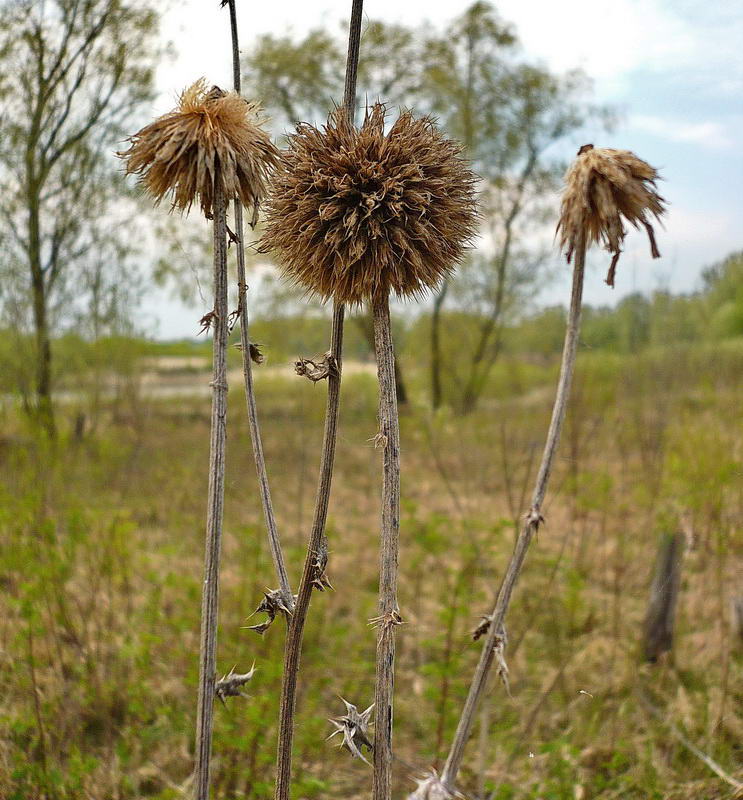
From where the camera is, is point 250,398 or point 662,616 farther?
point 662,616

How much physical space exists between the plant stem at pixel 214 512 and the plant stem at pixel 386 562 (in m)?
0.24

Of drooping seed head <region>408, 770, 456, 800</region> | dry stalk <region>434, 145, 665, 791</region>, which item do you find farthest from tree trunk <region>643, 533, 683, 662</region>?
drooping seed head <region>408, 770, 456, 800</region>

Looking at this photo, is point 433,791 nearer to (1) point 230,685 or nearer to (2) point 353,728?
(2) point 353,728

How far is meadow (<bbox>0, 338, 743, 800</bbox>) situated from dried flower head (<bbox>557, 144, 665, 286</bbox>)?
55 centimetres

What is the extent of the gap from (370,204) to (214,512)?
54cm

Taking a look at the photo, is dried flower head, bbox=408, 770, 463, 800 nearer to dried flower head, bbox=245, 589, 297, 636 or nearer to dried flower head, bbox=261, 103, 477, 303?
dried flower head, bbox=245, 589, 297, 636

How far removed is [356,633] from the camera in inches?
184

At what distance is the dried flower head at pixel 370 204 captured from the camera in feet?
3.70

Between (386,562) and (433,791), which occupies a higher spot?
(386,562)

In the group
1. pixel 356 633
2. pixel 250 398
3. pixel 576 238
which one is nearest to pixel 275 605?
pixel 250 398

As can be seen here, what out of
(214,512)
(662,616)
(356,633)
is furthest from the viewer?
(356,633)

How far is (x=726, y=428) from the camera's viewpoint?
638 cm

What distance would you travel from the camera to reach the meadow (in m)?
2.93

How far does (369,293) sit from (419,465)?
8.83 metres
